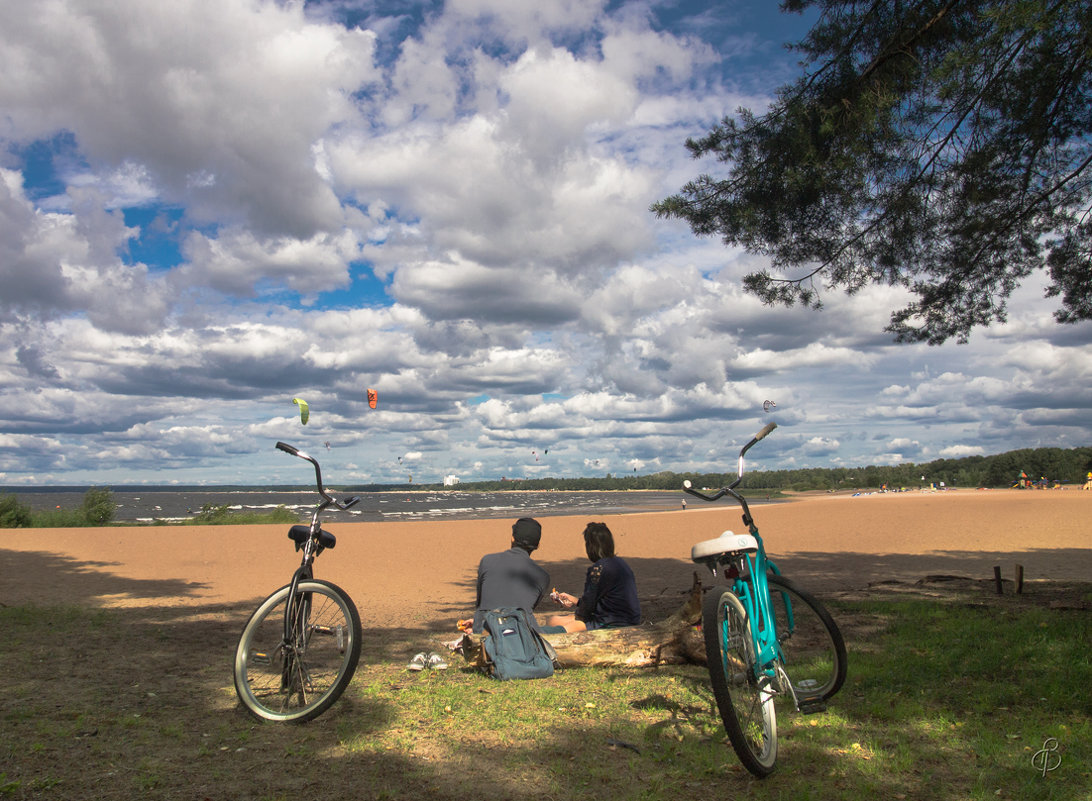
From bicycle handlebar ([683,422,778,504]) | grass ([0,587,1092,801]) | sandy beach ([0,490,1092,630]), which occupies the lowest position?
sandy beach ([0,490,1092,630])

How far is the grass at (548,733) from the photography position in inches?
130

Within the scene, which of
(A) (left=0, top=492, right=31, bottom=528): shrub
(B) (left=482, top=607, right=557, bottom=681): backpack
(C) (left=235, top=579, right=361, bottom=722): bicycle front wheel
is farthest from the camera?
(A) (left=0, top=492, right=31, bottom=528): shrub

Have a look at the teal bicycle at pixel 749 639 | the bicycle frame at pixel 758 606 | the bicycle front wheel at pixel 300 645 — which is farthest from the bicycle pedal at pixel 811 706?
the bicycle front wheel at pixel 300 645

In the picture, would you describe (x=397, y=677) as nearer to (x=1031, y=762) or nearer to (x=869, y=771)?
(x=869, y=771)

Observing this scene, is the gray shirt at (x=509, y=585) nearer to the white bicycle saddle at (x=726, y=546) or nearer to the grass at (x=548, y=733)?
the grass at (x=548, y=733)

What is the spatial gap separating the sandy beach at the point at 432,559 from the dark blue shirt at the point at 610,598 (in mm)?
3173

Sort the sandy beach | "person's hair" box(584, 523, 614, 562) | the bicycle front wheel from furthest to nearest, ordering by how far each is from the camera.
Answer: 1. the sandy beach
2. "person's hair" box(584, 523, 614, 562)
3. the bicycle front wheel

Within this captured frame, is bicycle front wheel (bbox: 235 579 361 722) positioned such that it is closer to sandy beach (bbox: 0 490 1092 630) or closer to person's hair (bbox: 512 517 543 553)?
person's hair (bbox: 512 517 543 553)

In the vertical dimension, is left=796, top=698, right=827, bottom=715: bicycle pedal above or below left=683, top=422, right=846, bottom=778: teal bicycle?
below

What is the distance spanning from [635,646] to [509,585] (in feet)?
3.70

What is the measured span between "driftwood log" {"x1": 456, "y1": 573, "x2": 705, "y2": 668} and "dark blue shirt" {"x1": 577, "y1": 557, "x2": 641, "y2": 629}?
433mm

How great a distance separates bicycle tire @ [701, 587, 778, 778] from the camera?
10.7ft

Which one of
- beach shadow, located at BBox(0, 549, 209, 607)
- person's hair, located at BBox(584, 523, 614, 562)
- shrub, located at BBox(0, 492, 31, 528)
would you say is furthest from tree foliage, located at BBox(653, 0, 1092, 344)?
shrub, located at BBox(0, 492, 31, 528)

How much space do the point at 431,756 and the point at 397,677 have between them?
178cm
